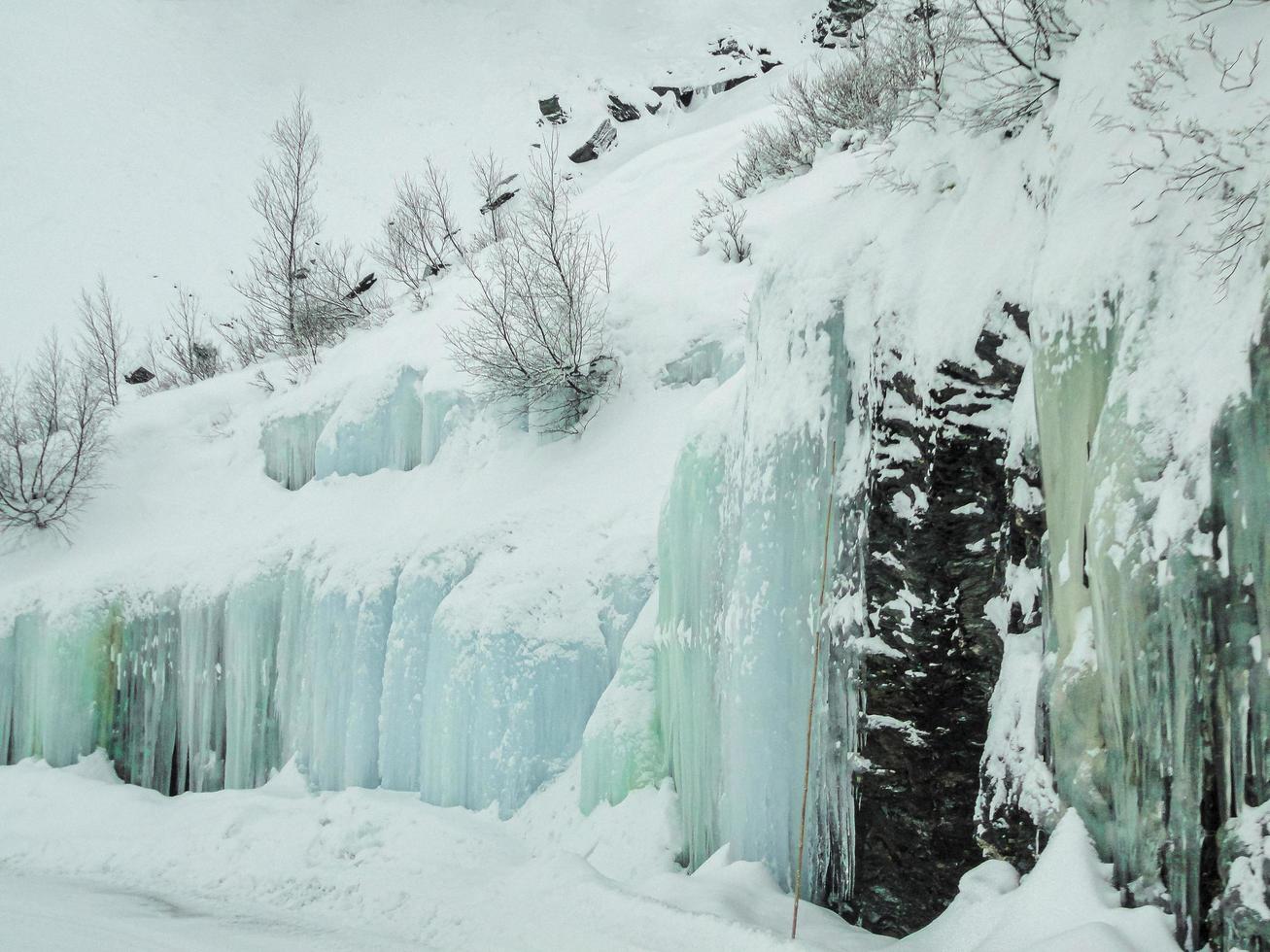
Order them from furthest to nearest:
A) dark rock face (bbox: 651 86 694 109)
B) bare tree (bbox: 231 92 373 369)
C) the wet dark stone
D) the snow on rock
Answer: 1. dark rock face (bbox: 651 86 694 109)
2. the wet dark stone
3. bare tree (bbox: 231 92 373 369)
4. the snow on rock

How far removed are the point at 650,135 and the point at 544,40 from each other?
29.6ft

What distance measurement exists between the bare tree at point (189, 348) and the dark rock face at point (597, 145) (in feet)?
33.0

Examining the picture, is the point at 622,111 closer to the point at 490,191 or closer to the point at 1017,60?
the point at 490,191

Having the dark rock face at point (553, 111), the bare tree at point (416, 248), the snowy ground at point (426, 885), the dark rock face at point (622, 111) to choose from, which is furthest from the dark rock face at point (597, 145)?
the snowy ground at point (426, 885)

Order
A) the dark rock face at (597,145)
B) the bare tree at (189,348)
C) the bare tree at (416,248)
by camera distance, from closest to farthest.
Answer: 1. the bare tree at (416,248)
2. the bare tree at (189,348)
3. the dark rock face at (597,145)

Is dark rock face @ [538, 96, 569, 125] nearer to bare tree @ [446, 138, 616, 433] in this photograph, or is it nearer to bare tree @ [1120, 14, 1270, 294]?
bare tree @ [446, 138, 616, 433]

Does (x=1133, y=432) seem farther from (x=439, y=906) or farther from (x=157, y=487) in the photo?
(x=157, y=487)

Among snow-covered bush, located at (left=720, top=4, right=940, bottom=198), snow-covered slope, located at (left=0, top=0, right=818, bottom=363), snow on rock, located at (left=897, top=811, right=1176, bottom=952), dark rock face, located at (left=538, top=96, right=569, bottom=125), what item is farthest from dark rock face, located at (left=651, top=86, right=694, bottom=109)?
snow on rock, located at (left=897, top=811, right=1176, bottom=952)

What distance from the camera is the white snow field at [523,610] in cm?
455

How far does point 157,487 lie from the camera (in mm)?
13570

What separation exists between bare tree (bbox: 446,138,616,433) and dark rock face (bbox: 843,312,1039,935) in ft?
16.8

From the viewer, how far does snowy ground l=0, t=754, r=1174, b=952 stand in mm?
3824

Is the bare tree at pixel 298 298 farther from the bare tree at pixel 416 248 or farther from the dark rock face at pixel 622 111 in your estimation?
the dark rock face at pixel 622 111

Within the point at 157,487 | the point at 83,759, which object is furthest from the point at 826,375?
the point at 157,487
